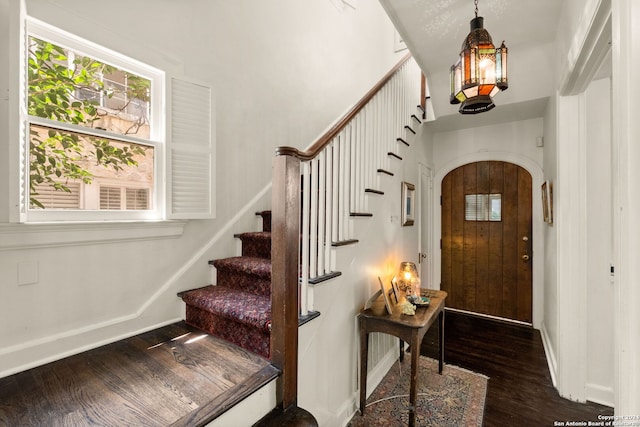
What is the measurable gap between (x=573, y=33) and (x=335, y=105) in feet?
8.00

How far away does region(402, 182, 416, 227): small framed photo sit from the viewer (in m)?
3.12

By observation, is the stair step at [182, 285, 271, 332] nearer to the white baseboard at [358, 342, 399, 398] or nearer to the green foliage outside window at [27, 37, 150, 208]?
the green foliage outside window at [27, 37, 150, 208]

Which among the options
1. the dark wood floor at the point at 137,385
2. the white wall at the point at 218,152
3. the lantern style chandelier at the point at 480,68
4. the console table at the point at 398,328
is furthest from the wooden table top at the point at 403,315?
the lantern style chandelier at the point at 480,68

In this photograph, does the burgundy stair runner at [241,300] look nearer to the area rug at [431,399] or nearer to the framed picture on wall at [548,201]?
the area rug at [431,399]

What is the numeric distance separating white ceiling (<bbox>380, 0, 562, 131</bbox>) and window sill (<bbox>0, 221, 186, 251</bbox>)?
7.31 ft

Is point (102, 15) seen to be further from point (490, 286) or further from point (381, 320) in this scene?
point (490, 286)

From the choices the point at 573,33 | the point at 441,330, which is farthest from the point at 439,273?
the point at 573,33

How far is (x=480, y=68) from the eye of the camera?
1587 mm

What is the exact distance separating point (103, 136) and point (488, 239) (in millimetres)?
4258

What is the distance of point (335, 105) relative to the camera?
3.80 metres

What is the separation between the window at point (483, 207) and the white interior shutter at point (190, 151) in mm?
3441

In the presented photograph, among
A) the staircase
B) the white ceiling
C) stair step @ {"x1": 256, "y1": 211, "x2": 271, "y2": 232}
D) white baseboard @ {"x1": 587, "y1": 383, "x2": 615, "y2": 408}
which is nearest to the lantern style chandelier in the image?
the white ceiling

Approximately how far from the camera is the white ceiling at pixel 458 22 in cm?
207

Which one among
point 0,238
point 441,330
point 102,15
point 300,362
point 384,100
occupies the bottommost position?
point 441,330
